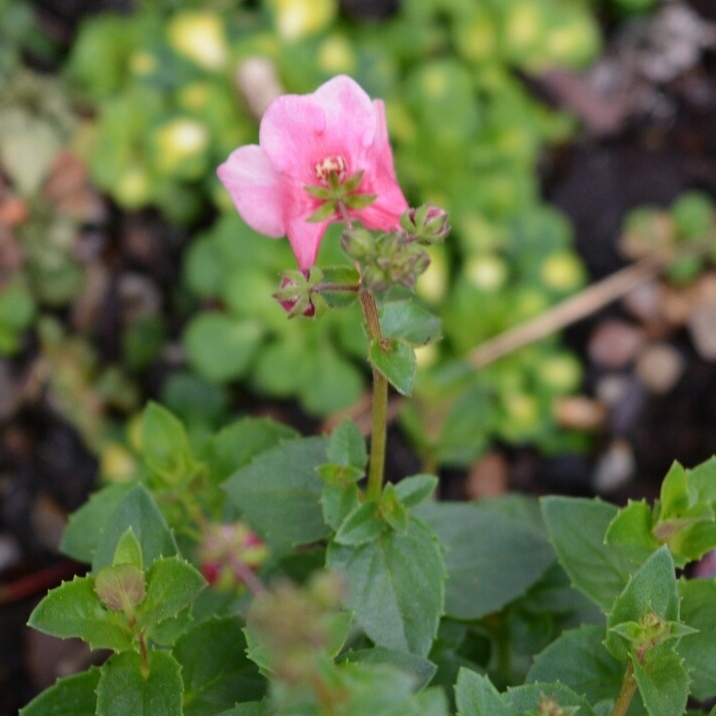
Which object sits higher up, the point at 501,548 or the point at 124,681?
the point at 124,681

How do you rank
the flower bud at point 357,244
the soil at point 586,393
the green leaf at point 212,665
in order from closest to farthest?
the flower bud at point 357,244, the green leaf at point 212,665, the soil at point 586,393

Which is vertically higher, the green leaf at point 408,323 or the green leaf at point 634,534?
the green leaf at point 408,323

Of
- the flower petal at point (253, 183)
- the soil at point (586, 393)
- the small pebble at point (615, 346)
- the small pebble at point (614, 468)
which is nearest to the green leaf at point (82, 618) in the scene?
the flower petal at point (253, 183)

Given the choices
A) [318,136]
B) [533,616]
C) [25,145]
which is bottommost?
[533,616]

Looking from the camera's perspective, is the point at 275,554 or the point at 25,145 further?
the point at 25,145

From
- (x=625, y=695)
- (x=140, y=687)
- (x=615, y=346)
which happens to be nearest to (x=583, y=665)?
(x=625, y=695)

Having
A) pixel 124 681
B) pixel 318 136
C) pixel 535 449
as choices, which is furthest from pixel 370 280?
pixel 535 449

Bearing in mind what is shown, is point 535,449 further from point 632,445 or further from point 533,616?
point 533,616

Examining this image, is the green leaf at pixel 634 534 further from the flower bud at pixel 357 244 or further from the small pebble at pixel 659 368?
the small pebble at pixel 659 368
